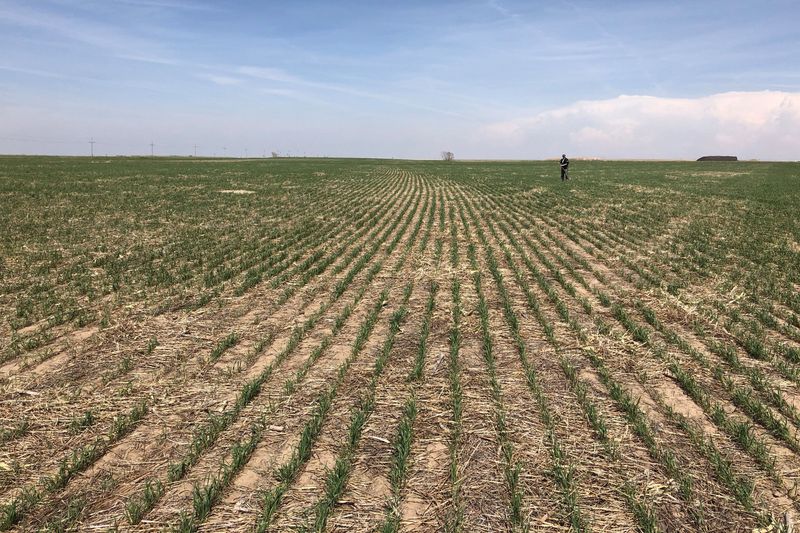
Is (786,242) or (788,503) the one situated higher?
(786,242)

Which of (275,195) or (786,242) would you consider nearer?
A: (786,242)

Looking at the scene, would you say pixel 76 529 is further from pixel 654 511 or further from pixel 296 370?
pixel 654 511

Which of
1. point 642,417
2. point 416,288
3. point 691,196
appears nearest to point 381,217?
point 416,288

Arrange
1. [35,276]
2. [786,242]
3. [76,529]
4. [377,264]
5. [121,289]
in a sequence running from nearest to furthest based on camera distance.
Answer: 1. [76,529]
2. [121,289]
3. [35,276]
4. [377,264]
5. [786,242]

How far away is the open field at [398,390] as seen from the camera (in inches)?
153

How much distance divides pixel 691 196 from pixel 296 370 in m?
33.1

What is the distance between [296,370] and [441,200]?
24.8 m

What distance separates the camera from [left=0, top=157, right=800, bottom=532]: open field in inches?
153

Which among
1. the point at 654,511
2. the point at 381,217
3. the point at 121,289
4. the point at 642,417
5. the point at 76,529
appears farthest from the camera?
the point at 381,217

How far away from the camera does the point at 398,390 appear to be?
19.1 feet

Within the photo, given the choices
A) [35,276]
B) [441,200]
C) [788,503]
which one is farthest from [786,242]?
[35,276]

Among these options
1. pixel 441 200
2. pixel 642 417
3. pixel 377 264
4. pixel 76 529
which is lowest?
pixel 76 529

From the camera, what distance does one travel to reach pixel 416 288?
10281mm

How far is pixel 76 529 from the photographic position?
A: 3576 mm
